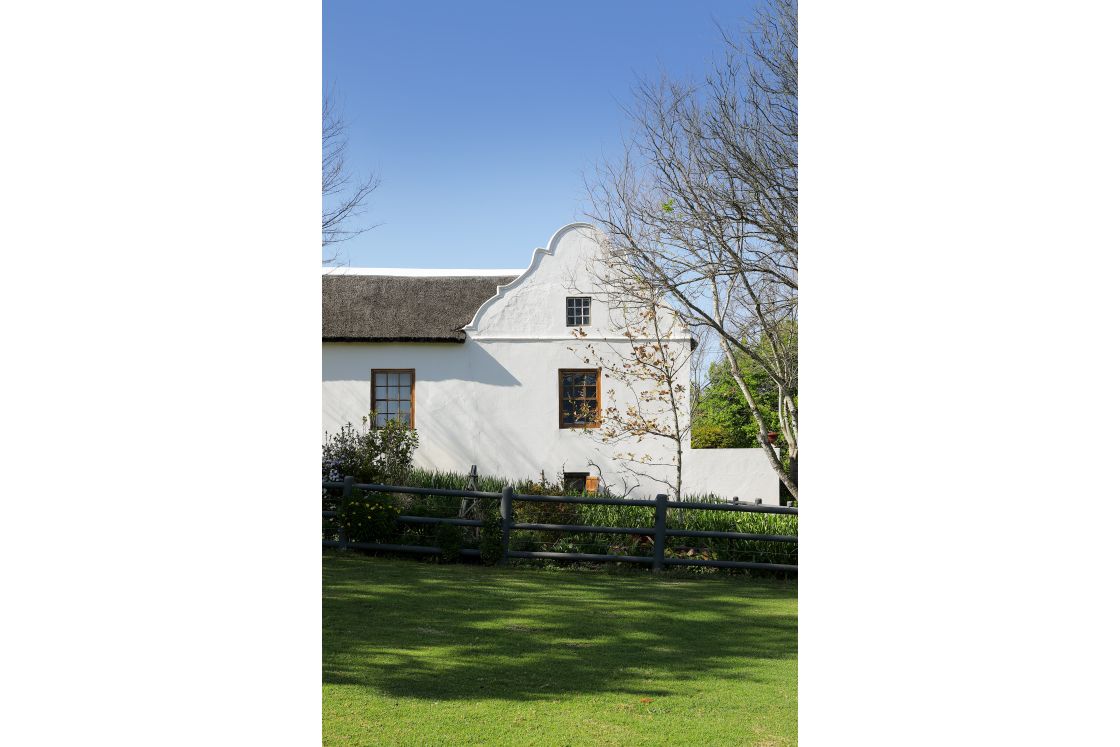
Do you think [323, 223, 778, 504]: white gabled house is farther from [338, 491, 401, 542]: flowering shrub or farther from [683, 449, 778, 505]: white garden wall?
[338, 491, 401, 542]: flowering shrub

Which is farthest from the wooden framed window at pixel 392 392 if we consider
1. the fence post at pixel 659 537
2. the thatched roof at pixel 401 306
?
the fence post at pixel 659 537

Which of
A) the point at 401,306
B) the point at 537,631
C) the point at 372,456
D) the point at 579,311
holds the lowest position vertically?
the point at 537,631

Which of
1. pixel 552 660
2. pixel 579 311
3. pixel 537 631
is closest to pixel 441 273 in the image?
pixel 579 311

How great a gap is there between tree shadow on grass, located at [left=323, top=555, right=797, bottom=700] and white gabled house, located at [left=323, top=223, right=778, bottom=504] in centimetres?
538

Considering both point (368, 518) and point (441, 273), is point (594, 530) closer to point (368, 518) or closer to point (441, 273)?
point (368, 518)

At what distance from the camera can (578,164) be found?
9.34 m

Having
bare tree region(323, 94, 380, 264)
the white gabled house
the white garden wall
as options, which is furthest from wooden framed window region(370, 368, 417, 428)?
the white garden wall

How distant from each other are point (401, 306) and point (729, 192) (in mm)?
6454

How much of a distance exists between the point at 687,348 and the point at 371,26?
18.5 feet

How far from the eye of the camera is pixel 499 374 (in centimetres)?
1210
